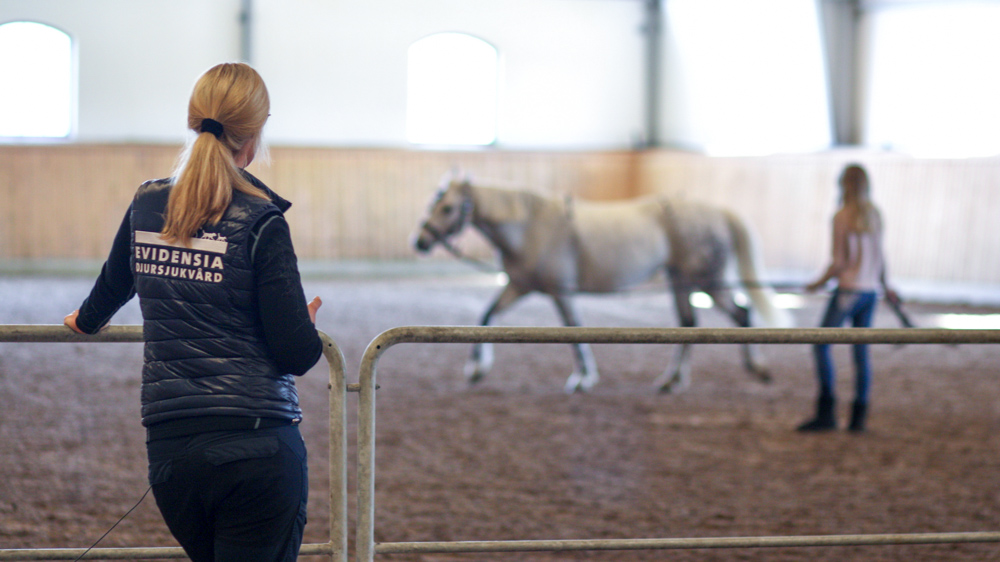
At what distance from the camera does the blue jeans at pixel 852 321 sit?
206 inches

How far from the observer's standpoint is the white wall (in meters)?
13.8

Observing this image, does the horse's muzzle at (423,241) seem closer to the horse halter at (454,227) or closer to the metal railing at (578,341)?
the horse halter at (454,227)

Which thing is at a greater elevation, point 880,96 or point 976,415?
point 880,96

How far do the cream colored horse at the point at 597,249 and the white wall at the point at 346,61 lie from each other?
335 inches

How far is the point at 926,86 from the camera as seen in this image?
12398 millimetres

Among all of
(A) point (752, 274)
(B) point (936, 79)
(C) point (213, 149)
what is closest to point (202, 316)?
(C) point (213, 149)

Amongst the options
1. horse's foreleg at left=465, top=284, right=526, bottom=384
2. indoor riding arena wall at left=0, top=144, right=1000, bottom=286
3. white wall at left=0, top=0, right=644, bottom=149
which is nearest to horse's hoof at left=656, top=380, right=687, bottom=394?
horse's foreleg at left=465, top=284, right=526, bottom=384

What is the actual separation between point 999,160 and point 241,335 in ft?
39.4

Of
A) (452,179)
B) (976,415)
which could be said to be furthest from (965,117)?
(452,179)

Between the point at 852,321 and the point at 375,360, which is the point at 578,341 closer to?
the point at 375,360

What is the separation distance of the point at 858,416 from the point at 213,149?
4803 millimetres

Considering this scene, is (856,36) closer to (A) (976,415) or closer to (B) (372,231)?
(B) (372,231)

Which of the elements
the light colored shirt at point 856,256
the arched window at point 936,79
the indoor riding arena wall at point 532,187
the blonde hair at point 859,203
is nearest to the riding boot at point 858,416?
the light colored shirt at point 856,256

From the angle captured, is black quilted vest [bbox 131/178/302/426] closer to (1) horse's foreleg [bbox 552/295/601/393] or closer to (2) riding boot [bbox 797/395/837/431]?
(2) riding boot [bbox 797/395/837/431]
